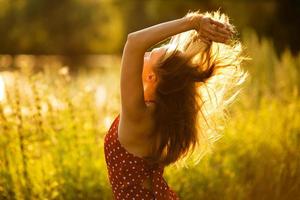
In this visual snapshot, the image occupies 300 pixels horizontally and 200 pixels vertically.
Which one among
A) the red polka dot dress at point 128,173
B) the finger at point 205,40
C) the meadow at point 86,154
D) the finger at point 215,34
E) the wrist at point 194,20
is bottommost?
the meadow at point 86,154

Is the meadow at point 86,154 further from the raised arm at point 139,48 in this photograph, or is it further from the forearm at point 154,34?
the forearm at point 154,34

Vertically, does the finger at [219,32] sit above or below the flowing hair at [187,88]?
above

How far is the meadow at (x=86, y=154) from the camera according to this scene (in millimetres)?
4910

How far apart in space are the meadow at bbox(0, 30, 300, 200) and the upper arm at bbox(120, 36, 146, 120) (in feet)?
5.61

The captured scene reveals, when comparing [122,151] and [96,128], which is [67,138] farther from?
[122,151]

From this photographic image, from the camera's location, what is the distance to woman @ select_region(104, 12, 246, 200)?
317cm

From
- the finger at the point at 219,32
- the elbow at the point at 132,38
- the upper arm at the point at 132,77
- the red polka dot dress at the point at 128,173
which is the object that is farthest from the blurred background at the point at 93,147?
the finger at the point at 219,32

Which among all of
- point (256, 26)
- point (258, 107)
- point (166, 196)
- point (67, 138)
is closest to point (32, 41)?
point (256, 26)

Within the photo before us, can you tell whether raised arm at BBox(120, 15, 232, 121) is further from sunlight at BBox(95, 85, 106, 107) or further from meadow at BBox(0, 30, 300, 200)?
sunlight at BBox(95, 85, 106, 107)

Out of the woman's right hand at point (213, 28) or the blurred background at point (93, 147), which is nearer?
the woman's right hand at point (213, 28)

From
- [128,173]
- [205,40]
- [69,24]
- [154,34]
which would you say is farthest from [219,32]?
[69,24]

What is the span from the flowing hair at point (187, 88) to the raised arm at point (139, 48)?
11cm

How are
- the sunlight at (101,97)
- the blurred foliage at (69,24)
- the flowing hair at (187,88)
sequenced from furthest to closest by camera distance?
the blurred foliage at (69,24), the sunlight at (101,97), the flowing hair at (187,88)

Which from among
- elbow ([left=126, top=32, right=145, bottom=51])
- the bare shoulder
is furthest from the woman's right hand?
the bare shoulder
